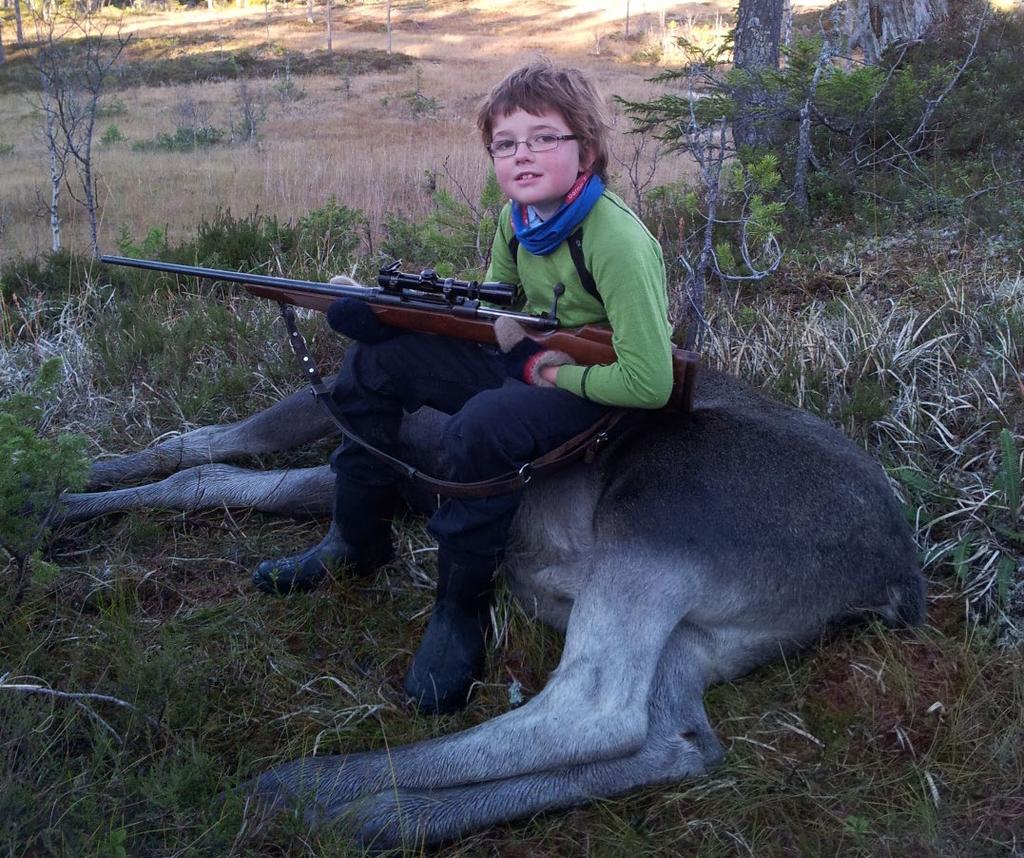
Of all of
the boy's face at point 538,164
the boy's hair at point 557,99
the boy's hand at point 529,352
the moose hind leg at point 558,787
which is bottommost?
the moose hind leg at point 558,787


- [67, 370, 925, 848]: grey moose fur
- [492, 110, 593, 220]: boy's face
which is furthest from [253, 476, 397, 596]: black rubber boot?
[492, 110, 593, 220]: boy's face

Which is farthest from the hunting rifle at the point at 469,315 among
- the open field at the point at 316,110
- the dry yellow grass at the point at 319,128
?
the dry yellow grass at the point at 319,128

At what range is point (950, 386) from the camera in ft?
13.5

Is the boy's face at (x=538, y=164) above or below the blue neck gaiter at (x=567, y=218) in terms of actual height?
above

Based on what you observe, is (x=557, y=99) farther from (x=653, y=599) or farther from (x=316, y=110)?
(x=316, y=110)

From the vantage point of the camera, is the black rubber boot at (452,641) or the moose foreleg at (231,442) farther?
the moose foreleg at (231,442)

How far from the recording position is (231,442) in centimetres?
420

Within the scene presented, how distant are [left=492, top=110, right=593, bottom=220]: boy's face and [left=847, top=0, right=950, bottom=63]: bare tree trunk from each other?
7076 millimetres

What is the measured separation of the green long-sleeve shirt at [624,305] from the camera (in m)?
2.73

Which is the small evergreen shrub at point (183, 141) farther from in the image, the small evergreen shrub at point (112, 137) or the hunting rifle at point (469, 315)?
the hunting rifle at point (469, 315)

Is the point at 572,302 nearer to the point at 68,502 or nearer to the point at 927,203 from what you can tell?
the point at 68,502

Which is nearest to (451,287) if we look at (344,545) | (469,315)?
(469,315)

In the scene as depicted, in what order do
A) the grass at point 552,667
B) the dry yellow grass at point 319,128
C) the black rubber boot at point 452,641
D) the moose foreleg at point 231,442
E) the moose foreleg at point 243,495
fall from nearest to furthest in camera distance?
the grass at point 552,667 → the black rubber boot at point 452,641 → the moose foreleg at point 243,495 → the moose foreleg at point 231,442 → the dry yellow grass at point 319,128

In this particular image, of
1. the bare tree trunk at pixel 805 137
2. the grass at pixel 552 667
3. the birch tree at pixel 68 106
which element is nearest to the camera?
the grass at pixel 552 667
